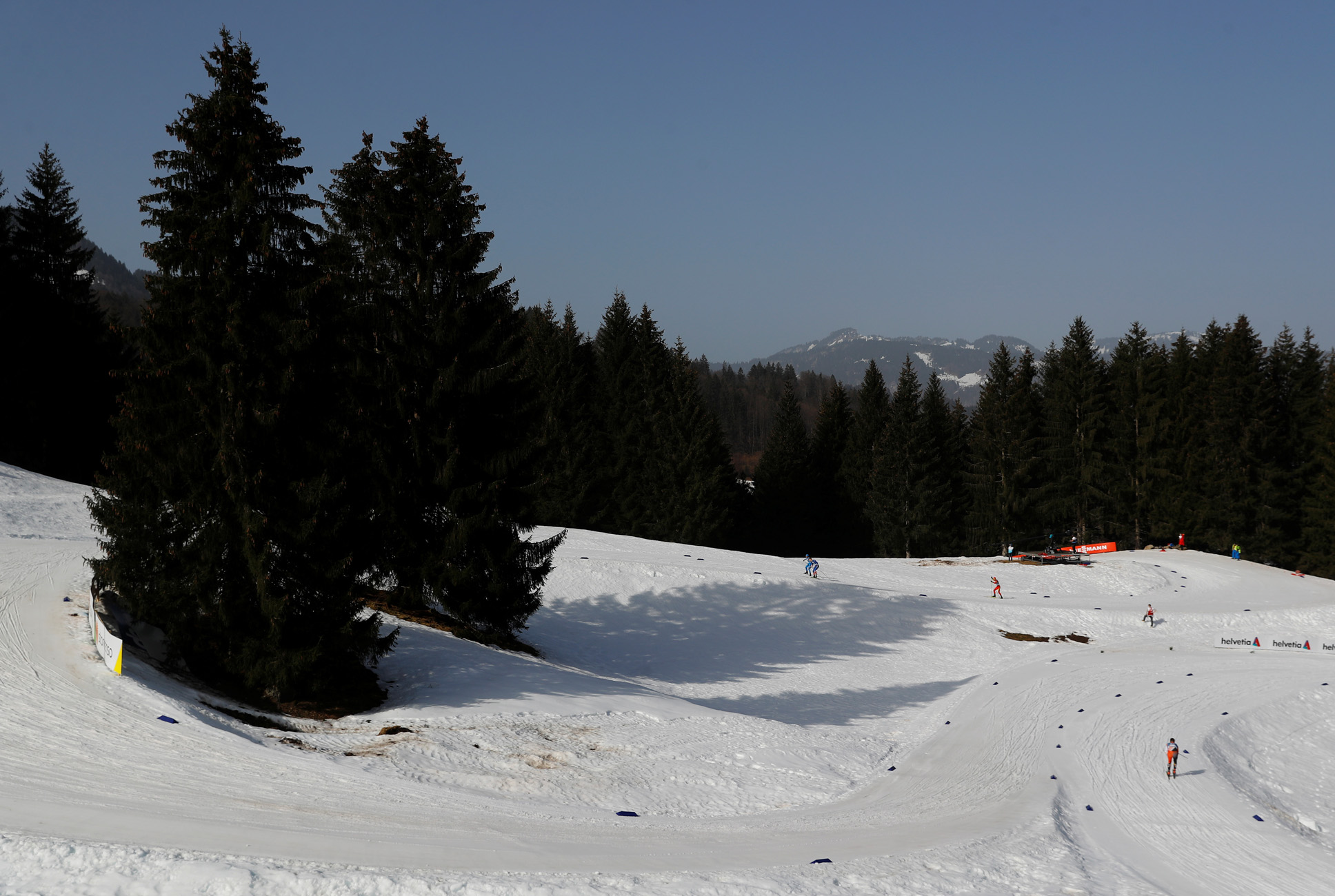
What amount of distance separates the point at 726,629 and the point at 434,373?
15.3 m

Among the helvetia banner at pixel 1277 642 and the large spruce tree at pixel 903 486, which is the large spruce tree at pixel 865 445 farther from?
the helvetia banner at pixel 1277 642

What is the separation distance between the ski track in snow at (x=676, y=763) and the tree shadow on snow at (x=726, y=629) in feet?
0.45

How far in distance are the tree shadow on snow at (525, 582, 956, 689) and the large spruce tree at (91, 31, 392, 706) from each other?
436 inches

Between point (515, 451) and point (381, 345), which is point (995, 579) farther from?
point (381, 345)

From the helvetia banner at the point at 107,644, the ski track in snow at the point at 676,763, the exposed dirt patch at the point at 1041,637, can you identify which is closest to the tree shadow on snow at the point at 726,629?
the ski track in snow at the point at 676,763

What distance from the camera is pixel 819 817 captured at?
1475cm

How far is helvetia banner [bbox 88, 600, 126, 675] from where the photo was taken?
1514cm

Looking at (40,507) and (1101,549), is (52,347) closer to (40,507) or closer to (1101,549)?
(40,507)

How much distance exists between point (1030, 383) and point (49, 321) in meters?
60.1

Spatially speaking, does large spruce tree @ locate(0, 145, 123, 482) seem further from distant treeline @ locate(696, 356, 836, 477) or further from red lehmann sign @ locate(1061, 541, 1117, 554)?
distant treeline @ locate(696, 356, 836, 477)

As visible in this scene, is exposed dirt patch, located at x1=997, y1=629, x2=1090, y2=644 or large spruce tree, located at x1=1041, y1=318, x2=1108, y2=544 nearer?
exposed dirt patch, located at x1=997, y1=629, x2=1090, y2=644

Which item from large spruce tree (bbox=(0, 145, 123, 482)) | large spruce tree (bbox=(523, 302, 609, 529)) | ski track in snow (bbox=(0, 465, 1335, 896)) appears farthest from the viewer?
large spruce tree (bbox=(523, 302, 609, 529))

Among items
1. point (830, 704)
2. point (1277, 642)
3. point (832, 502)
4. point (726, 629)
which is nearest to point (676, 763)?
point (830, 704)

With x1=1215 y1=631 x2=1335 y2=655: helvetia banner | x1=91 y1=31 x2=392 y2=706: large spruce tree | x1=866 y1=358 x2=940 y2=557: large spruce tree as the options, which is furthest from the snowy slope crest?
x1=866 y1=358 x2=940 y2=557: large spruce tree
